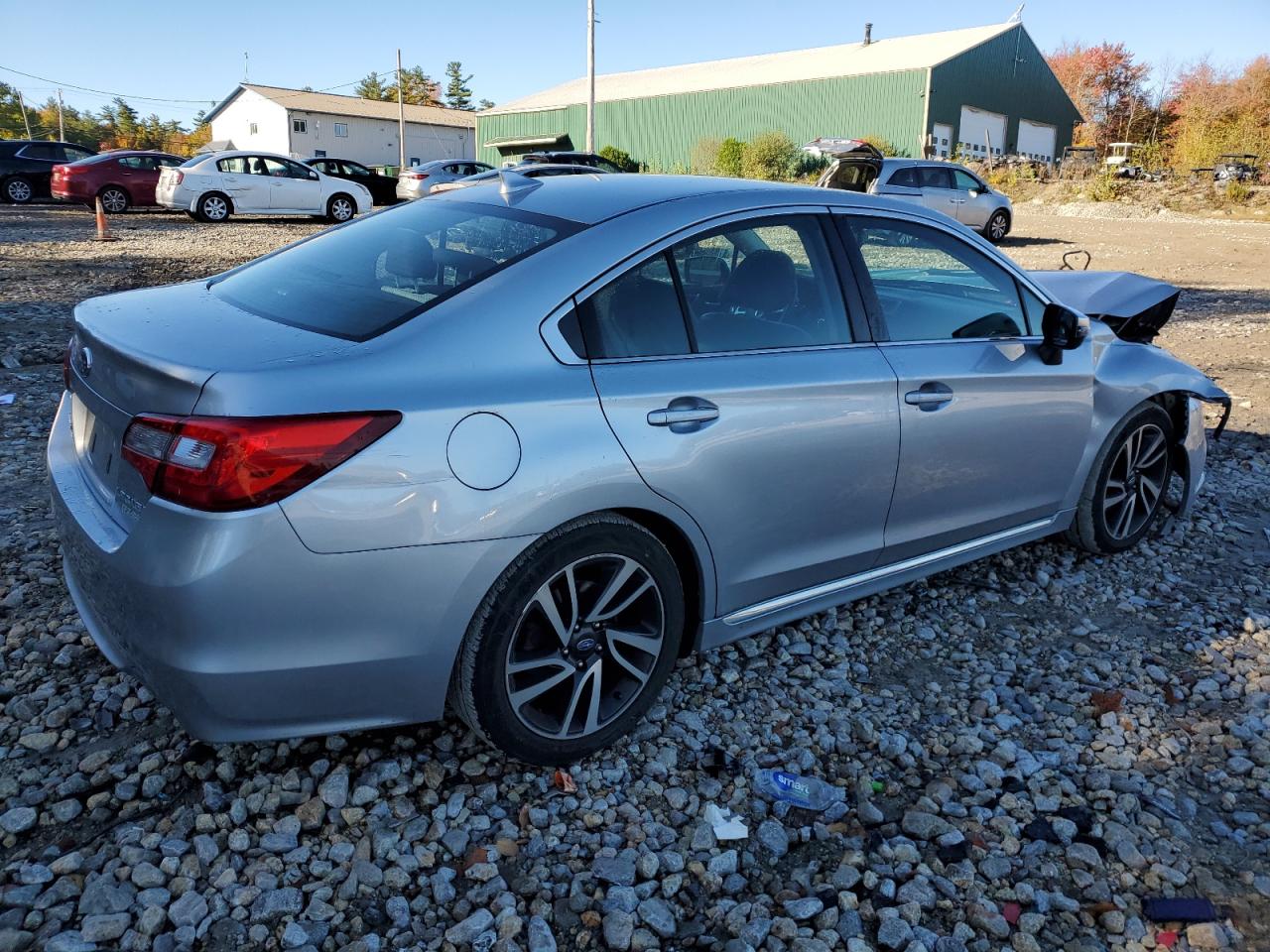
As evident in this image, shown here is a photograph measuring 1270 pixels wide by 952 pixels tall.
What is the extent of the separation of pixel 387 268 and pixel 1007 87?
47964 mm

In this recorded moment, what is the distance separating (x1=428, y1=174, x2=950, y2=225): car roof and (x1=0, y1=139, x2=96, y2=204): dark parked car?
24.4m

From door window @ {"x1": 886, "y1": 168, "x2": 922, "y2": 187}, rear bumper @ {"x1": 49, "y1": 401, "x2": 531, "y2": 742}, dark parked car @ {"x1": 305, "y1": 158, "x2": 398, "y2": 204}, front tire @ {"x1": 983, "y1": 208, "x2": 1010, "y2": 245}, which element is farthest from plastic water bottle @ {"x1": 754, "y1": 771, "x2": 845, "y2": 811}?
dark parked car @ {"x1": 305, "y1": 158, "x2": 398, "y2": 204}

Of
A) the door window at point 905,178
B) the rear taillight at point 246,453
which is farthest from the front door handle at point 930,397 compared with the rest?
the door window at point 905,178

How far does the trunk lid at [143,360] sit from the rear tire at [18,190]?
82.7 ft

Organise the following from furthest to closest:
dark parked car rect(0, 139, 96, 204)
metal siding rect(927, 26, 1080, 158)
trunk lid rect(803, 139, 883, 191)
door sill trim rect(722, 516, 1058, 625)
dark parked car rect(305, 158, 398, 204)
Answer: metal siding rect(927, 26, 1080, 158) < dark parked car rect(0, 139, 96, 204) < dark parked car rect(305, 158, 398, 204) < trunk lid rect(803, 139, 883, 191) < door sill trim rect(722, 516, 1058, 625)

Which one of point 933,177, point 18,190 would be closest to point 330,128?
point 18,190

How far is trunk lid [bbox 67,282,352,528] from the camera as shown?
2.37 m

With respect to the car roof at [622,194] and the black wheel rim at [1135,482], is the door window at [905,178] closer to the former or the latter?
the black wheel rim at [1135,482]

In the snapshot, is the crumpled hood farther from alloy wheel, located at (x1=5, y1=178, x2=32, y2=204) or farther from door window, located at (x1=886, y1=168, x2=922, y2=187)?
alloy wheel, located at (x1=5, y1=178, x2=32, y2=204)

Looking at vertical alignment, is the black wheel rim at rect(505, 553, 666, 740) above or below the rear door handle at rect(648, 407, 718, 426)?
below

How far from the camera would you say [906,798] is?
9.41 feet

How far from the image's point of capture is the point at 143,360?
8.06ft

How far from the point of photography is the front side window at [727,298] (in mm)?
2836

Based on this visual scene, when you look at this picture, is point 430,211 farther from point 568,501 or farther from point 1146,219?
point 1146,219
